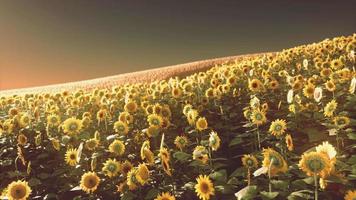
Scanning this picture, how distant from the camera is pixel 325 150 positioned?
4.53 m

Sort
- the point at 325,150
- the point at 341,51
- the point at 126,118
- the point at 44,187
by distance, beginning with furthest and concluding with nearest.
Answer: the point at 341,51 → the point at 126,118 → the point at 44,187 → the point at 325,150

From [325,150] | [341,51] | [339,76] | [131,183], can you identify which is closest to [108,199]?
[131,183]

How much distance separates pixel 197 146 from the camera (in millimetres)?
6996

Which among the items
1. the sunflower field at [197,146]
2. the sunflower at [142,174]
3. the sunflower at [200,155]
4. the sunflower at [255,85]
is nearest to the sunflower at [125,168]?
the sunflower field at [197,146]

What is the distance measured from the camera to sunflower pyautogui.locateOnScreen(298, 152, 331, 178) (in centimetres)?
444

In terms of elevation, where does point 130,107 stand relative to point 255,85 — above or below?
below

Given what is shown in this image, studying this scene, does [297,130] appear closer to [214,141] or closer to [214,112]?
[214,112]

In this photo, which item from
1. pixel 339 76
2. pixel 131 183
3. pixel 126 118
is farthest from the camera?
pixel 339 76

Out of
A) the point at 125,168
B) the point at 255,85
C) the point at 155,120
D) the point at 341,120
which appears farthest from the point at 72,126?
the point at 341,120

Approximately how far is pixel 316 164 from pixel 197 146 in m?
2.74

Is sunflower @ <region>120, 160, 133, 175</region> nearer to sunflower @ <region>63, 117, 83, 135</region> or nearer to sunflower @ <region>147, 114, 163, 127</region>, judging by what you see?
sunflower @ <region>147, 114, 163, 127</region>

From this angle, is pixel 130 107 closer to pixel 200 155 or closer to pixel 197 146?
pixel 197 146

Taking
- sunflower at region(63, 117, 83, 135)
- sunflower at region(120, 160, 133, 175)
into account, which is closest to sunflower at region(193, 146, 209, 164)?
sunflower at region(120, 160, 133, 175)

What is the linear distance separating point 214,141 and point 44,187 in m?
3.22
